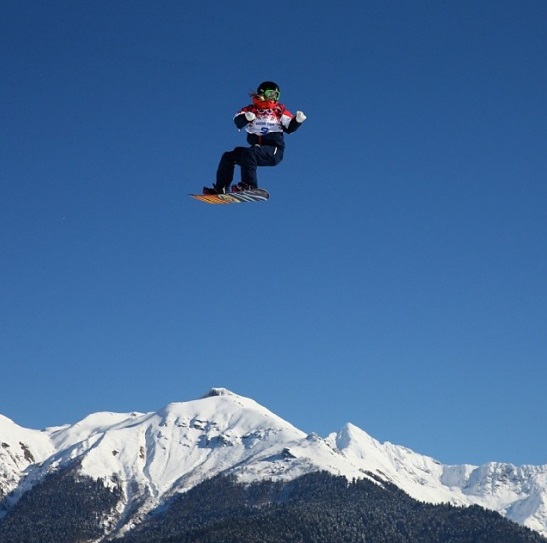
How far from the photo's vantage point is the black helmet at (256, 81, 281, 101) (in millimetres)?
36250

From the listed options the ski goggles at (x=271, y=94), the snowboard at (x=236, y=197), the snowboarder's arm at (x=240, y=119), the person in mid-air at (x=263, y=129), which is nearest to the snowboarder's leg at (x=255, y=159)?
the person in mid-air at (x=263, y=129)

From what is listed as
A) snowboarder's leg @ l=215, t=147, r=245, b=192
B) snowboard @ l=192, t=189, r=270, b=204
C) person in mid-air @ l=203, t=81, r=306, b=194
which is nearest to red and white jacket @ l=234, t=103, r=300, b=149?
person in mid-air @ l=203, t=81, r=306, b=194

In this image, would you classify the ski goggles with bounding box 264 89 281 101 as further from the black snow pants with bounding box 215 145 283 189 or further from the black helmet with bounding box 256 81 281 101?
the black snow pants with bounding box 215 145 283 189

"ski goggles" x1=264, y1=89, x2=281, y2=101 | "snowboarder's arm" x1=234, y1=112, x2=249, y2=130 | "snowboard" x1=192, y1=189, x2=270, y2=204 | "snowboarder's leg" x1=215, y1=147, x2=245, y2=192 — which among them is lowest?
"snowboard" x1=192, y1=189, x2=270, y2=204

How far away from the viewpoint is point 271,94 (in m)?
36.4

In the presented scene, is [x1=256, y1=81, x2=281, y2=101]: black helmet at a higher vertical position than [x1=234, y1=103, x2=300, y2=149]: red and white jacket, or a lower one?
higher

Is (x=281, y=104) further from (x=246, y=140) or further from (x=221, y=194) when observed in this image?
(x=221, y=194)

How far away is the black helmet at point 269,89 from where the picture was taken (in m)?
36.2

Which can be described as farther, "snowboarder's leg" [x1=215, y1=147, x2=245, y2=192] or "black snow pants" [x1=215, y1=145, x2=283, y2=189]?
"snowboarder's leg" [x1=215, y1=147, x2=245, y2=192]

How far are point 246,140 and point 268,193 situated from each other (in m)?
2.57

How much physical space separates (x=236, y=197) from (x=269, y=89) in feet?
14.6

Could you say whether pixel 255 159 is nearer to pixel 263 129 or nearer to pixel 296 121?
pixel 263 129

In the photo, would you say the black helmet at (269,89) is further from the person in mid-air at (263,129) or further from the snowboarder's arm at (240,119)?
the snowboarder's arm at (240,119)

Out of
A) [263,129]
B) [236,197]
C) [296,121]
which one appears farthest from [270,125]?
[236,197]
